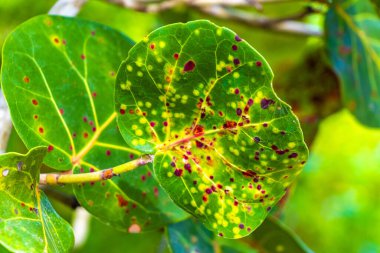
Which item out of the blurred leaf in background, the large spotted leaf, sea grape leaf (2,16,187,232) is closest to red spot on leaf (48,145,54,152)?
sea grape leaf (2,16,187,232)

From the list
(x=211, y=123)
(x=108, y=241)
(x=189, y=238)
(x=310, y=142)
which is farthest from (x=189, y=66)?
(x=108, y=241)

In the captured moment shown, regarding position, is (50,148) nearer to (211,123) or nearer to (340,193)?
(211,123)

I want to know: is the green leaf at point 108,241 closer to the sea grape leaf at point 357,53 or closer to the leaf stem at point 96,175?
the sea grape leaf at point 357,53

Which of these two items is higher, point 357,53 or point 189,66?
point 189,66

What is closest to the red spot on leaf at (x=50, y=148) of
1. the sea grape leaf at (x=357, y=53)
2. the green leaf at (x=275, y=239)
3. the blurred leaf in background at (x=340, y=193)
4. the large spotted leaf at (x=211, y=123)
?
the large spotted leaf at (x=211, y=123)

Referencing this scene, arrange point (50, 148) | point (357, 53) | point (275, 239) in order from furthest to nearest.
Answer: point (357, 53), point (275, 239), point (50, 148)
